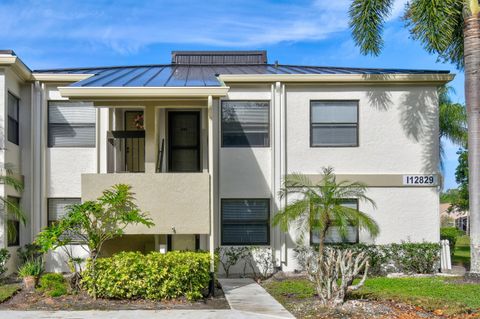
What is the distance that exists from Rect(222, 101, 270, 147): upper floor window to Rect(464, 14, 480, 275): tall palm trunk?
16.8 ft

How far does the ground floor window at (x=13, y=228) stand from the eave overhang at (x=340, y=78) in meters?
6.14

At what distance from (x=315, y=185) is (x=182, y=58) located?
273 inches

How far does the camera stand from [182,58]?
67.7ft

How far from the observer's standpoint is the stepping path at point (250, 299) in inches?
428

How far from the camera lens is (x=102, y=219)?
12.8 meters

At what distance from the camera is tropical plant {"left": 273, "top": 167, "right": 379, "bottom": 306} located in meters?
11.2

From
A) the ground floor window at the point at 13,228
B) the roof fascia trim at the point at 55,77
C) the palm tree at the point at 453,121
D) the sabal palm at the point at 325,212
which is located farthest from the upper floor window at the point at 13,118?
the palm tree at the point at 453,121

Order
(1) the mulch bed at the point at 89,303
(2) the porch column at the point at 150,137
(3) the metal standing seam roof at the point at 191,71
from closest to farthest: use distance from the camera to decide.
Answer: (1) the mulch bed at the point at 89,303 → (2) the porch column at the point at 150,137 → (3) the metal standing seam roof at the point at 191,71

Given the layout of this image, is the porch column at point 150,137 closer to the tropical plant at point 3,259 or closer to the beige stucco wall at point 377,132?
the tropical plant at point 3,259

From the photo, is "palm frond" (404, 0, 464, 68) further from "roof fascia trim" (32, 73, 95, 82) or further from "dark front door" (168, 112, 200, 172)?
"roof fascia trim" (32, 73, 95, 82)

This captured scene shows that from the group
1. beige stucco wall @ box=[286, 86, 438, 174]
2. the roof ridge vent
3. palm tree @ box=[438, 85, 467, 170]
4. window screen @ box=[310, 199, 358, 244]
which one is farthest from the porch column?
palm tree @ box=[438, 85, 467, 170]

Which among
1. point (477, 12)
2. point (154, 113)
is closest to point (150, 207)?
point (154, 113)

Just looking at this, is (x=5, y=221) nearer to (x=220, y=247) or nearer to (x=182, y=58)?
(x=220, y=247)

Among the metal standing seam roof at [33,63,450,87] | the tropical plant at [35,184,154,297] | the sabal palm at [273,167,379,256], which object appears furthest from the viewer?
the metal standing seam roof at [33,63,450,87]
